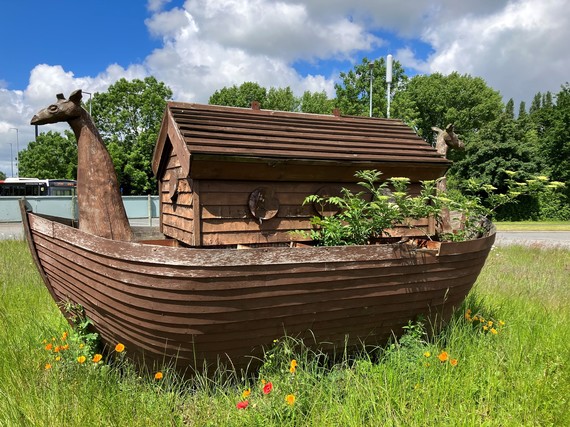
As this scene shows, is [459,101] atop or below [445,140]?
atop

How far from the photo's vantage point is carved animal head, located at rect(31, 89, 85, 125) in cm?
381

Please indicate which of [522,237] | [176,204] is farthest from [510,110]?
[176,204]

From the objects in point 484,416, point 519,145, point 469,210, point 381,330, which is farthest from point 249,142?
point 519,145

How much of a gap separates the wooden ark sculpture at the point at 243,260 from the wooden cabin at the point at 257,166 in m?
0.01

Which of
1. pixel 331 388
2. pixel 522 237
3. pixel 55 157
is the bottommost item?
pixel 522 237

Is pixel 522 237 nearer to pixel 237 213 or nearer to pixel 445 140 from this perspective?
pixel 445 140

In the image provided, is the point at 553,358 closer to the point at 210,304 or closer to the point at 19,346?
the point at 210,304

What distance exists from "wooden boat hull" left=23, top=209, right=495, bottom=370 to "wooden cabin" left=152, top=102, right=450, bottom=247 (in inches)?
34.8

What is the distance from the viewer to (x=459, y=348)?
379 cm

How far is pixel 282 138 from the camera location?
4.21 meters

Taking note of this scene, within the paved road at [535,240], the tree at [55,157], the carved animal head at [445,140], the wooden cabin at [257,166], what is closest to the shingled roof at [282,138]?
the wooden cabin at [257,166]

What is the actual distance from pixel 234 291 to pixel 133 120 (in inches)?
1204

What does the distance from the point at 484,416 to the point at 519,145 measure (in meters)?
28.3

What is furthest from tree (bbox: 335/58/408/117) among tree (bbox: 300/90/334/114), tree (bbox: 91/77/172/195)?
tree (bbox: 91/77/172/195)
